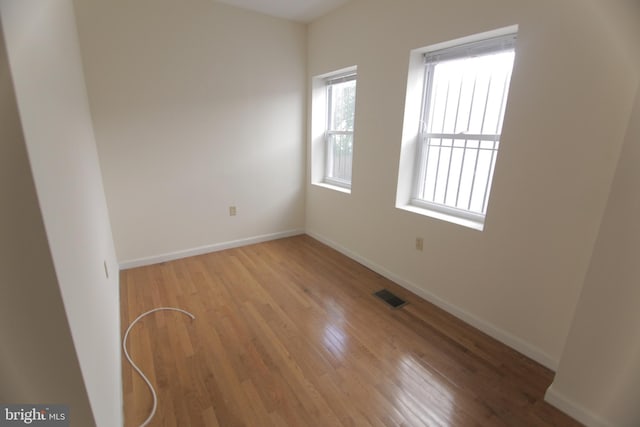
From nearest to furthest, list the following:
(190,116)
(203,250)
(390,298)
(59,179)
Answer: (59,179), (390,298), (190,116), (203,250)

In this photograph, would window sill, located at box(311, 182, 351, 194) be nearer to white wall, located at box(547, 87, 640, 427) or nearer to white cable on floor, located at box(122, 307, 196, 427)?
white cable on floor, located at box(122, 307, 196, 427)

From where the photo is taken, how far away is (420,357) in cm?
183

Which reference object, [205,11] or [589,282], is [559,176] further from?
[205,11]

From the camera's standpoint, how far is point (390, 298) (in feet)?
8.13

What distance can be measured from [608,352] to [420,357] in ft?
2.96

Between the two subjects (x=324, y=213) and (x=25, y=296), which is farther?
(x=324, y=213)

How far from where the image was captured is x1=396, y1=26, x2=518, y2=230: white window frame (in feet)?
6.40

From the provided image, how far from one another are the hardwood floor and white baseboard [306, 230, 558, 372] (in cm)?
5

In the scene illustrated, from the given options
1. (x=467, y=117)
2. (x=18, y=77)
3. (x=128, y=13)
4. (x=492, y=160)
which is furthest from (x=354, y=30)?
(x=18, y=77)

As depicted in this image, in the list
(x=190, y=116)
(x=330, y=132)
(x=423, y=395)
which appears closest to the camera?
(x=423, y=395)

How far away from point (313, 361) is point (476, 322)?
1239mm

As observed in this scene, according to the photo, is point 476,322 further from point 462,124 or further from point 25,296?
point 25,296

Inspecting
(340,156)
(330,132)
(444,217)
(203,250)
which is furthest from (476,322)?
(203,250)

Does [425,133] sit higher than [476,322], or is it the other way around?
[425,133]
